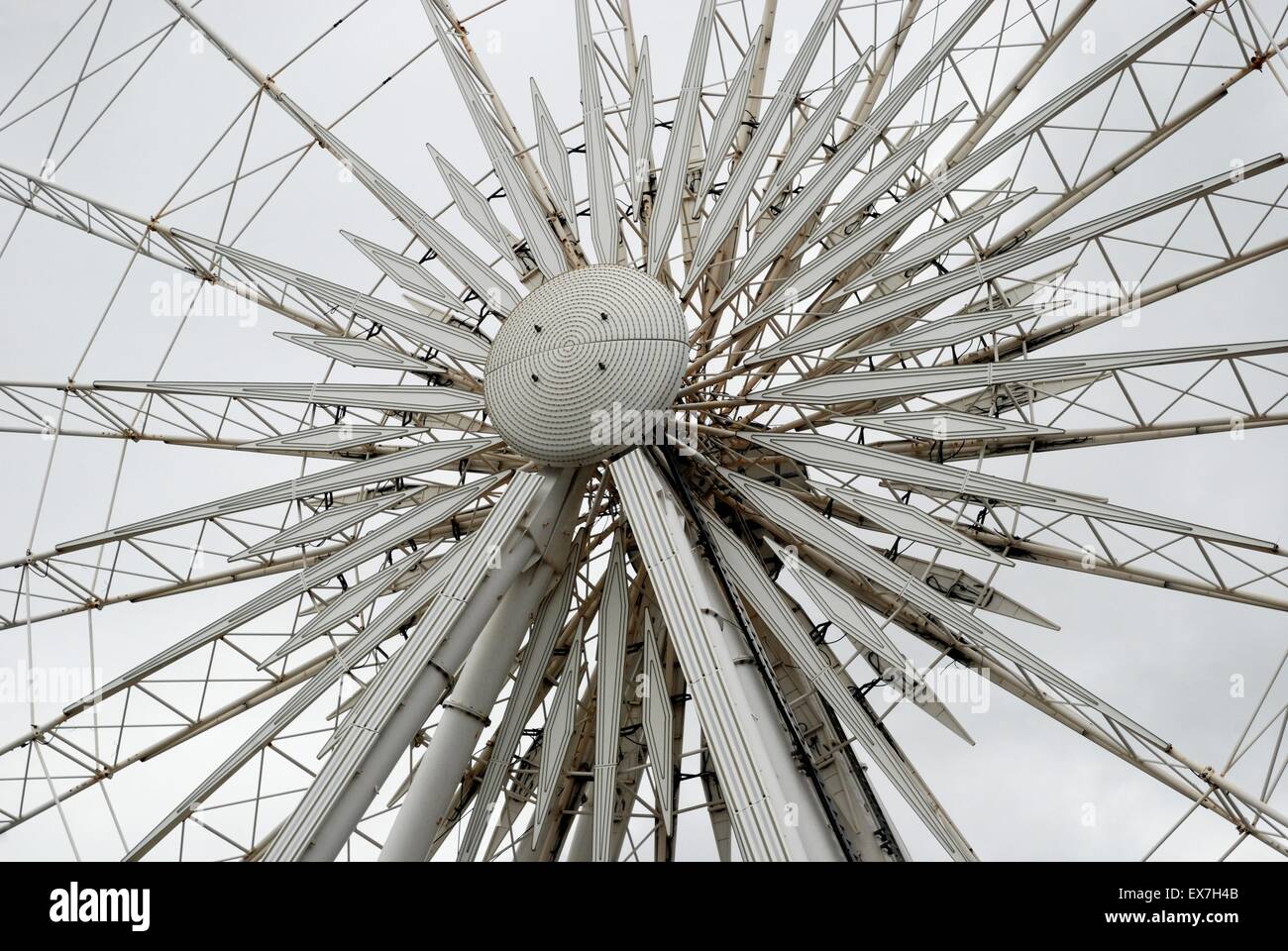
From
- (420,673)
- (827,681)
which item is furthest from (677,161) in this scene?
(420,673)

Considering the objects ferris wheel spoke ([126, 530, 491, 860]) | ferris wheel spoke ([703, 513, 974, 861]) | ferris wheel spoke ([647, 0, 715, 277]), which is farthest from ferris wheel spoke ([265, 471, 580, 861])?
ferris wheel spoke ([647, 0, 715, 277])

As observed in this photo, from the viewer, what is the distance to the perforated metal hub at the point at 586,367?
72.1ft

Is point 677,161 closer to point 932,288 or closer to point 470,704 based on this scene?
point 932,288

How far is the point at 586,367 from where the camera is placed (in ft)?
73.0

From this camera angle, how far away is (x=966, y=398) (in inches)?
1055

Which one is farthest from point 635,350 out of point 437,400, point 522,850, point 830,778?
point 522,850

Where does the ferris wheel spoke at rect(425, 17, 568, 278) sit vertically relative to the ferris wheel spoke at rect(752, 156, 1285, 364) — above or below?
above

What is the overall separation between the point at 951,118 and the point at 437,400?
9.20 metres

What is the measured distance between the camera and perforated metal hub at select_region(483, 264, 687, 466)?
72.1 ft

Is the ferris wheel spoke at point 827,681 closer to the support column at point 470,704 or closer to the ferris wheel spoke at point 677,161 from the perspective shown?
the support column at point 470,704

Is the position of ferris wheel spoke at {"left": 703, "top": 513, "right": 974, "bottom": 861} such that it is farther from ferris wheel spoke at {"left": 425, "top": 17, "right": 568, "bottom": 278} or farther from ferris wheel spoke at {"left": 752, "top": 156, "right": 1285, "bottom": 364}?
ferris wheel spoke at {"left": 425, "top": 17, "right": 568, "bottom": 278}
